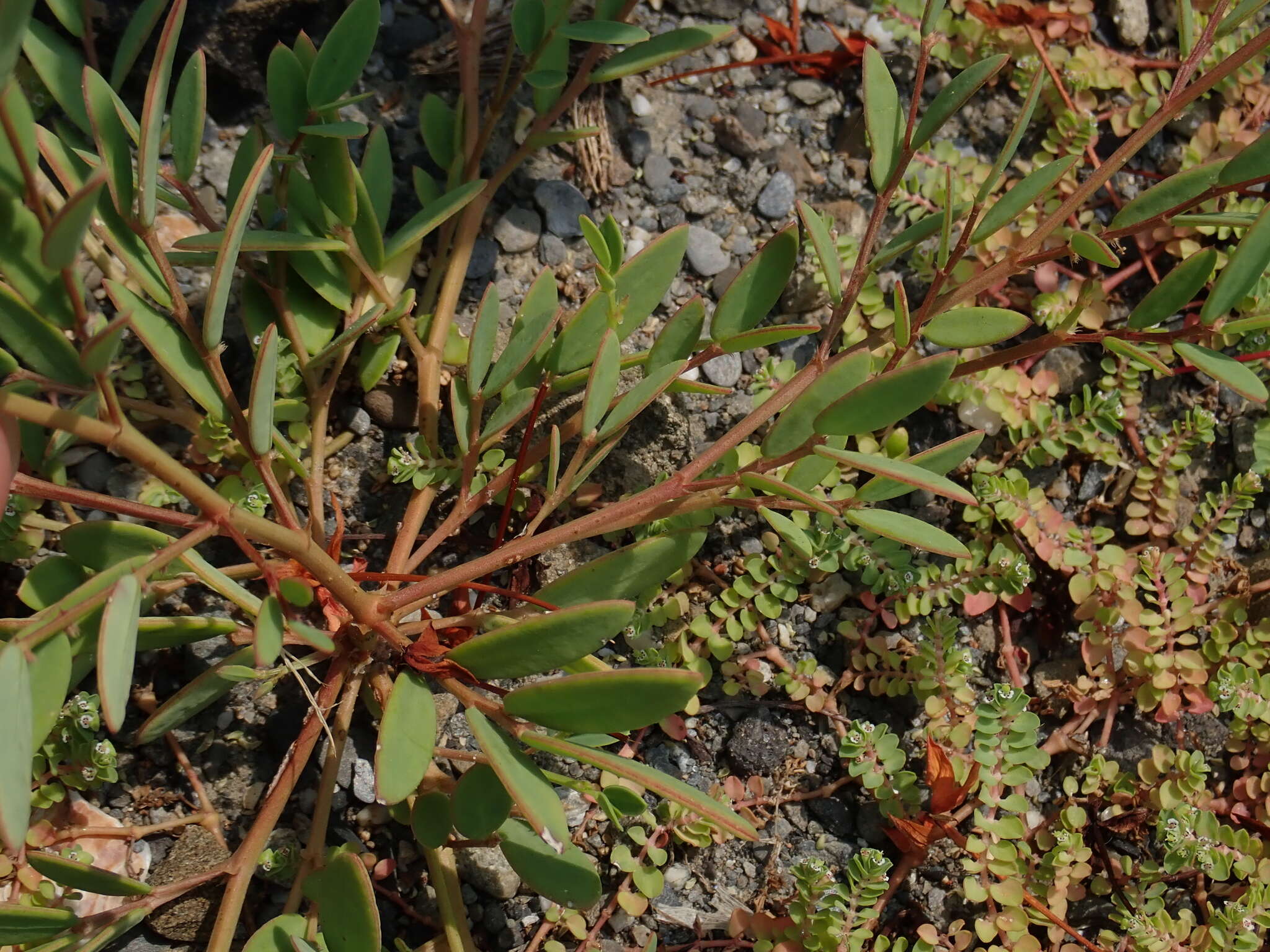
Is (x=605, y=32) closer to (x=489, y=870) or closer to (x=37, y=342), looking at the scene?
(x=37, y=342)

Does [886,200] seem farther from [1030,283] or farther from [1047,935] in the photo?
[1047,935]

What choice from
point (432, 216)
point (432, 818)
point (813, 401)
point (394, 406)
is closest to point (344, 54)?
point (432, 216)

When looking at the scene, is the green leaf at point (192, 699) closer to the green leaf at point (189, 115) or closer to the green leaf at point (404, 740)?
the green leaf at point (404, 740)

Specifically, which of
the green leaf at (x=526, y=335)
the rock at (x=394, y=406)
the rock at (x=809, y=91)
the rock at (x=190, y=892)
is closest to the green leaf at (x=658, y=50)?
the green leaf at (x=526, y=335)

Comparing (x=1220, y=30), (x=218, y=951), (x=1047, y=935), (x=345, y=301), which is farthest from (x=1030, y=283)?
(x=218, y=951)

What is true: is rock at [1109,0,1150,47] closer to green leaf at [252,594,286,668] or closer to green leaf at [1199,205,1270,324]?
green leaf at [1199,205,1270,324]

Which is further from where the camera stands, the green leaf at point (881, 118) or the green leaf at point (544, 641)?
the green leaf at point (881, 118)
